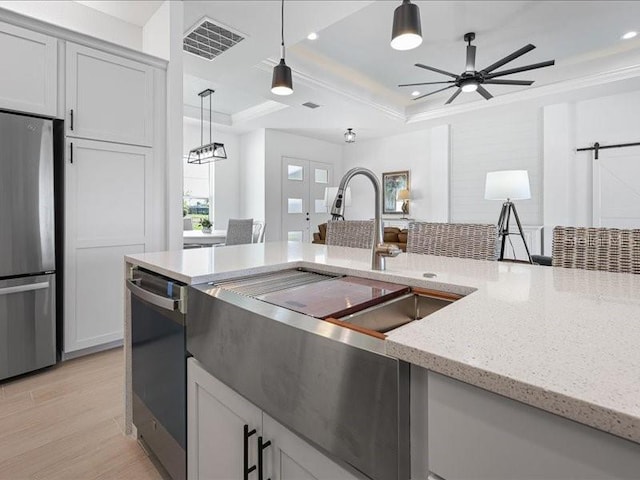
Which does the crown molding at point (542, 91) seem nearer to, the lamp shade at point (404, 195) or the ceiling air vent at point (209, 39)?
the lamp shade at point (404, 195)

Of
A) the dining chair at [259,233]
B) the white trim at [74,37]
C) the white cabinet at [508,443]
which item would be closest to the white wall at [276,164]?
the dining chair at [259,233]

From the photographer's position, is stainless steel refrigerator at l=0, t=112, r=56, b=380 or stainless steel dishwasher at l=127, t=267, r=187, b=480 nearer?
stainless steel dishwasher at l=127, t=267, r=187, b=480

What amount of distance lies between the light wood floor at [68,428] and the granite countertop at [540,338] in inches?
38.5

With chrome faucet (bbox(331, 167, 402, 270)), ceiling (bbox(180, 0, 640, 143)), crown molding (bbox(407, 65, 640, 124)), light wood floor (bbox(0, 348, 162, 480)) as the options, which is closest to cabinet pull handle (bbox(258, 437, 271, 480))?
chrome faucet (bbox(331, 167, 402, 270))

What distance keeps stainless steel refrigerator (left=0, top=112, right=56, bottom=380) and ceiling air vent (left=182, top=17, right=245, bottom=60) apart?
1456 mm

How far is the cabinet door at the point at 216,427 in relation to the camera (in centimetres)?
91

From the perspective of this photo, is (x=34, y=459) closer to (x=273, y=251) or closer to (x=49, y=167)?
(x=273, y=251)

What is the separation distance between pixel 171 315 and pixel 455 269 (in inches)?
41.7

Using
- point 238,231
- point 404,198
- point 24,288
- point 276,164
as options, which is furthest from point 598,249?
point 276,164

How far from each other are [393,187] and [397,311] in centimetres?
625

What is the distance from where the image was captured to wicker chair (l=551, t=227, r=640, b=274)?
123cm

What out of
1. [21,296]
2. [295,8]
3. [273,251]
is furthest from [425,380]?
[295,8]

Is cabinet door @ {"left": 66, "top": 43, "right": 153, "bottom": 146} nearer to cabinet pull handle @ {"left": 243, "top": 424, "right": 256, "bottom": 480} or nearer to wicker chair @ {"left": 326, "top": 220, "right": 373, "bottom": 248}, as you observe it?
wicker chair @ {"left": 326, "top": 220, "right": 373, "bottom": 248}

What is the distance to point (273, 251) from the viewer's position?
1834 mm
